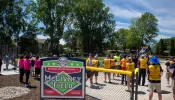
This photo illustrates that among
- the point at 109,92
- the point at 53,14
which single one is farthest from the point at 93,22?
the point at 109,92

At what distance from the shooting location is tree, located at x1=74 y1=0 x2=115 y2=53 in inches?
2621

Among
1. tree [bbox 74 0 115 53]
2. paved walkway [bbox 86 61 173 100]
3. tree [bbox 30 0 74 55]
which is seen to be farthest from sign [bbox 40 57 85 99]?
tree [bbox 74 0 115 53]

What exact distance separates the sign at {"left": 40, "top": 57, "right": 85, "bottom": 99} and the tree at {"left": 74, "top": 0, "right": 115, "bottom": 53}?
2402 inches

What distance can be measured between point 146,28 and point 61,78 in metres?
73.5

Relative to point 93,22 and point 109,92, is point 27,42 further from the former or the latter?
point 109,92

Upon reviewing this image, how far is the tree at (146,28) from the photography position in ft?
249

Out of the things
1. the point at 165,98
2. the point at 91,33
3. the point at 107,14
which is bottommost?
the point at 165,98

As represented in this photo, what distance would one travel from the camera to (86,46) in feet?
226

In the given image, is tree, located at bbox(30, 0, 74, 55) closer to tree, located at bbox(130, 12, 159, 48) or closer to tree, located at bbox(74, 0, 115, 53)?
tree, located at bbox(74, 0, 115, 53)

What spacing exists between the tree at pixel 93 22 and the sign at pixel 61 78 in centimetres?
6101

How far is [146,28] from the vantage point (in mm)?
76062

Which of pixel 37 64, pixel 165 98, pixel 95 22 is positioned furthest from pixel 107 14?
pixel 165 98

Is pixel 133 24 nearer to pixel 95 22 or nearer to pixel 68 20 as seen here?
pixel 95 22

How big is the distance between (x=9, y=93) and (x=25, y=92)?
671 millimetres
